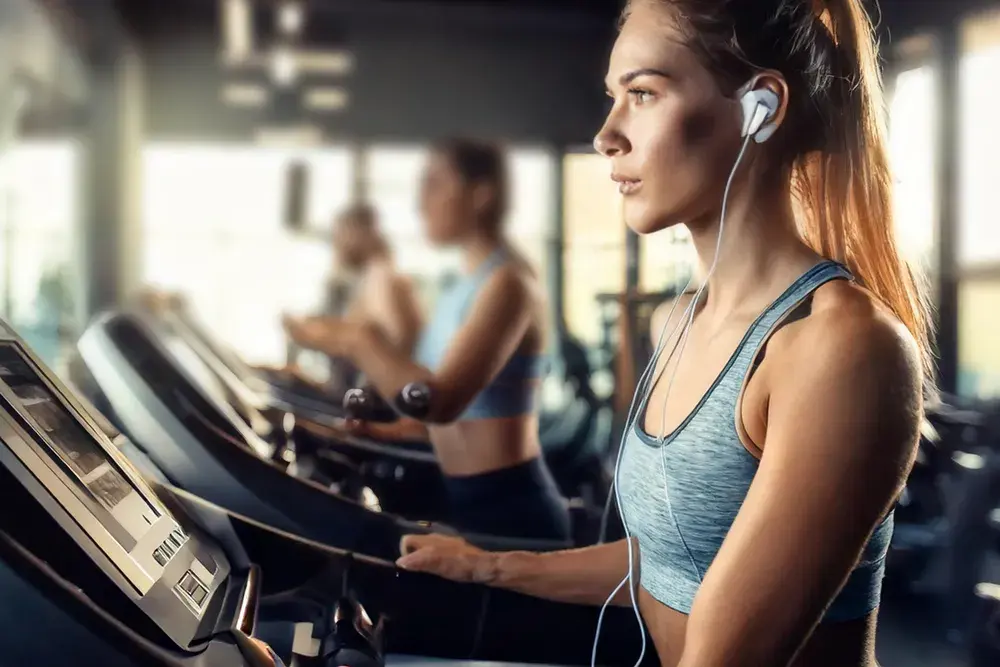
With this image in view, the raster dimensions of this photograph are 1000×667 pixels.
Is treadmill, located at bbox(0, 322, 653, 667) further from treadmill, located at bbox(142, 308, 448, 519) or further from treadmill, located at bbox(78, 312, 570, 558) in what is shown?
treadmill, located at bbox(142, 308, 448, 519)

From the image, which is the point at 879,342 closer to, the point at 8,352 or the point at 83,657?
the point at 83,657

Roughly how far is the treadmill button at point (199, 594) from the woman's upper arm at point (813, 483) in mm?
390

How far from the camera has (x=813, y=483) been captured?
0.60 meters

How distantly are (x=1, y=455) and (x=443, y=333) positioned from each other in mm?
878

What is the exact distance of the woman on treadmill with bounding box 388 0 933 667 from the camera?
60cm

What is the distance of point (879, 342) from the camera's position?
601 millimetres

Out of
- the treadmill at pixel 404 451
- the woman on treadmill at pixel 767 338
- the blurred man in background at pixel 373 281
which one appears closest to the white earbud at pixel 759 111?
the woman on treadmill at pixel 767 338

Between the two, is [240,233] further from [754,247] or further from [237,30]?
[754,247]

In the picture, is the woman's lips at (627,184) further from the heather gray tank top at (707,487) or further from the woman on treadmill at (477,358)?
the woman on treadmill at (477,358)

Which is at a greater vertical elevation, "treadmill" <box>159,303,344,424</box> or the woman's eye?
the woman's eye

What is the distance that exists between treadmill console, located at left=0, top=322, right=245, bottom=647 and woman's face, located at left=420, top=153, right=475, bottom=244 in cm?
69

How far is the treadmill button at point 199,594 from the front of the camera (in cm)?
69

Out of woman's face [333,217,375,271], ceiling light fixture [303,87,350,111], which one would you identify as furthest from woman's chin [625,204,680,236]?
ceiling light fixture [303,87,350,111]

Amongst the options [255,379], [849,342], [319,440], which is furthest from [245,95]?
[849,342]
